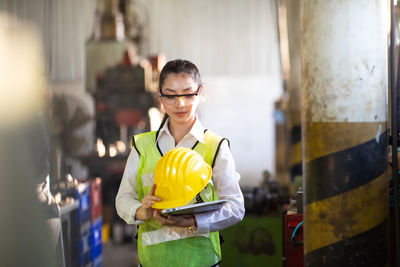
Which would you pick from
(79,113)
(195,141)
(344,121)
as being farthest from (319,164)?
(79,113)

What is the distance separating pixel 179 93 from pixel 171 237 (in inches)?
21.2

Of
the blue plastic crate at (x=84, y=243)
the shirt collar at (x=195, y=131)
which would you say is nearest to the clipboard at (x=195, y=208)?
the shirt collar at (x=195, y=131)

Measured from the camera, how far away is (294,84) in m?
7.73

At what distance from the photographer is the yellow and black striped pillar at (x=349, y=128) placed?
1964 millimetres

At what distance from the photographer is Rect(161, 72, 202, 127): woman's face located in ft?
5.93

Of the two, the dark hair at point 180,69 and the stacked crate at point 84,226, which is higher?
the dark hair at point 180,69

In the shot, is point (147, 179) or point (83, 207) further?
point (83, 207)

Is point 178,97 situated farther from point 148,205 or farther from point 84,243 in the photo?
point 84,243

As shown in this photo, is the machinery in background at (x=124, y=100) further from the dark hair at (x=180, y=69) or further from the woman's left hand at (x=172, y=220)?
the woman's left hand at (x=172, y=220)

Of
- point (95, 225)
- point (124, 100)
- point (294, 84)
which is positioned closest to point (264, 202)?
point (95, 225)

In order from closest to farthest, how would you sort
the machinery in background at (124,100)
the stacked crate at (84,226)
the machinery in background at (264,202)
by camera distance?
the stacked crate at (84,226)
the machinery in background at (264,202)
the machinery in background at (124,100)

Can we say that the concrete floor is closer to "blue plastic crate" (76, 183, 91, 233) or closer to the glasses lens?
"blue plastic crate" (76, 183, 91, 233)

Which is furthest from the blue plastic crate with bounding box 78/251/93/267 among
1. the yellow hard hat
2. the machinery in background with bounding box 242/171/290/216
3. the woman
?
the yellow hard hat

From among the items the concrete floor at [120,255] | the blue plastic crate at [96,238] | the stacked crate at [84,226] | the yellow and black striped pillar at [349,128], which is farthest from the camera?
the concrete floor at [120,255]
